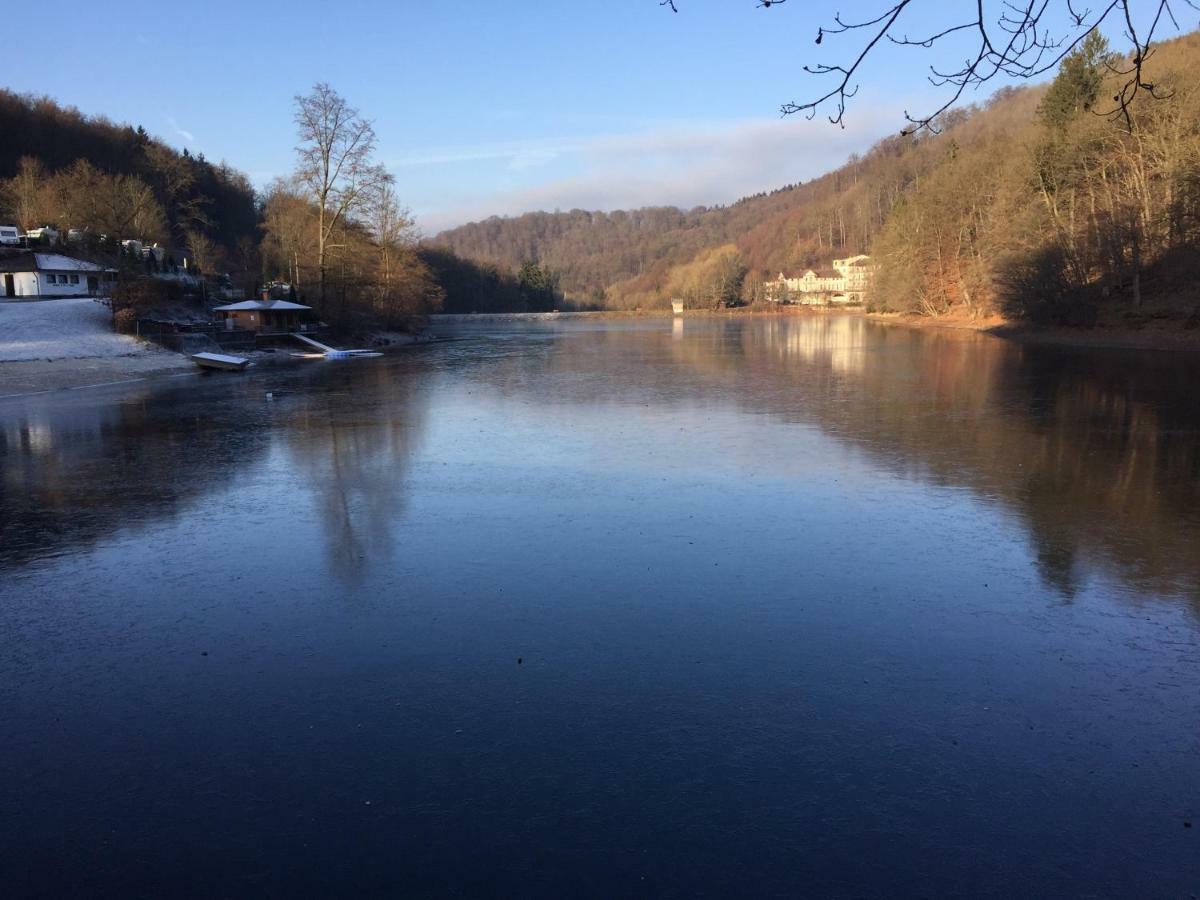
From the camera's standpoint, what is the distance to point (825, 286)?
13762 centimetres

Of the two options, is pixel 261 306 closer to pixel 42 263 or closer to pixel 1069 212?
pixel 42 263

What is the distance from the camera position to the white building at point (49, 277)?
148ft

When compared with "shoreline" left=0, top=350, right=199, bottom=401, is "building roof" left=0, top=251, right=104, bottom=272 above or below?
above

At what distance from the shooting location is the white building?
45.2 meters

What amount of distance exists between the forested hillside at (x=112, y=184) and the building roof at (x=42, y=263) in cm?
252

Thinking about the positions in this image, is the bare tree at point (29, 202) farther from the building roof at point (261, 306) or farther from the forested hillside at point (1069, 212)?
the forested hillside at point (1069, 212)

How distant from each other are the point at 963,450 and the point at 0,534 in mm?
11746

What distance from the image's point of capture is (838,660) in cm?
506

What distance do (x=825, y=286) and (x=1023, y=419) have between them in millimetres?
129461

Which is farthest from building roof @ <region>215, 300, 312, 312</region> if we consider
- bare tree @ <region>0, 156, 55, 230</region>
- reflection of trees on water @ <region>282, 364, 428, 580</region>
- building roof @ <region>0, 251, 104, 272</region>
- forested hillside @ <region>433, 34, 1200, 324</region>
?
bare tree @ <region>0, 156, 55, 230</region>

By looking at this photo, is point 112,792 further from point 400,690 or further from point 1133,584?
point 1133,584

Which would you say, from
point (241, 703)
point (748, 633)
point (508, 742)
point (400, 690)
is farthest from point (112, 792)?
point (748, 633)

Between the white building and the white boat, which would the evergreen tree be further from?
the white building

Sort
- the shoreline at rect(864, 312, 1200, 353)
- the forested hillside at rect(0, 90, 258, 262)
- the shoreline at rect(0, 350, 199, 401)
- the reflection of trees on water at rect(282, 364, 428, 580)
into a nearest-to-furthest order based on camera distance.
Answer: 1. the reflection of trees on water at rect(282, 364, 428, 580)
2. the shoreline at rect(0, 350, 199, 401)
3. the shoreline at rect(864, 312, 1200, 353)
4. the forested hillside at rect(0, 90, 258, 262)
